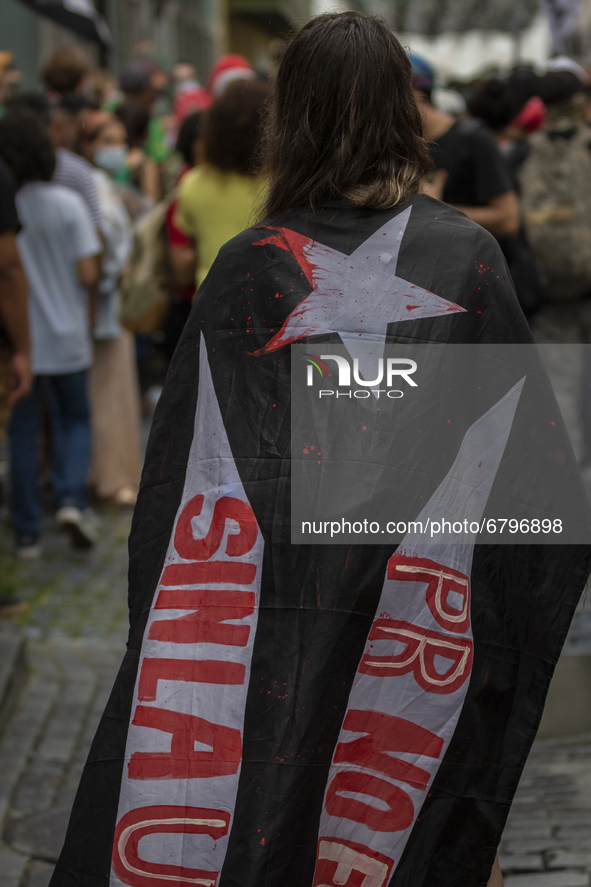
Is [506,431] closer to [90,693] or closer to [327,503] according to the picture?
[327,503]

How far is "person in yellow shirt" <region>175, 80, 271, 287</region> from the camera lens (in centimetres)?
438

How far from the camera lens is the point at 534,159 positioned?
5637 millimetres

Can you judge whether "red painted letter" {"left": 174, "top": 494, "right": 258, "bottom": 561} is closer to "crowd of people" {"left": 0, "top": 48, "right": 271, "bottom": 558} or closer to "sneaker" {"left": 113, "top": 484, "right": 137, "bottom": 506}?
"crowd of people" {"left": 0, "top": 48, "right": 271, "bottom": 558}

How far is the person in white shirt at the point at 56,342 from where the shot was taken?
5.74 meters

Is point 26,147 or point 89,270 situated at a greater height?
point 26,147

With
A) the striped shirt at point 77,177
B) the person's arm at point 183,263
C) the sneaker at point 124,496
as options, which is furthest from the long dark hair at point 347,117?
the sneaker at point 124,496

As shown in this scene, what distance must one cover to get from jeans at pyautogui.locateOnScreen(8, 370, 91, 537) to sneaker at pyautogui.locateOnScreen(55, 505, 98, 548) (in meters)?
0.09

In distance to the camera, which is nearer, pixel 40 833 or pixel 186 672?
pixel 186 672

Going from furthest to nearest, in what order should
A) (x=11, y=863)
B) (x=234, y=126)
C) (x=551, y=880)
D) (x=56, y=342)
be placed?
1. (x=56, y=342)
2. (x=234, y=126)
3. (x=11, y=863)
4. (x=551, y=880)

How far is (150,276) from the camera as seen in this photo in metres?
4.78

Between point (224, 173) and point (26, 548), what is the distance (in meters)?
2.32

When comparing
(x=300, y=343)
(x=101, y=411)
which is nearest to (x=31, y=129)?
(x=101, y=411)

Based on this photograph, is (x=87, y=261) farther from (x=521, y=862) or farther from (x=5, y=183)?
(x=521, y=862)

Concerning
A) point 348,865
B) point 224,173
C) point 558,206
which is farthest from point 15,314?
point 348,865
